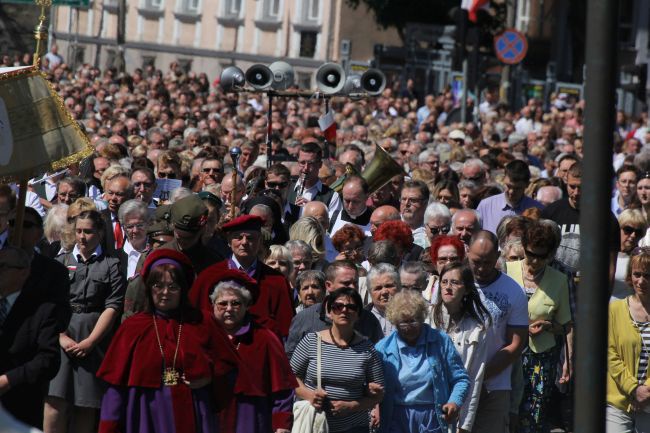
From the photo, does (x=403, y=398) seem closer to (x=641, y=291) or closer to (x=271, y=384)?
(x=271, y=384)

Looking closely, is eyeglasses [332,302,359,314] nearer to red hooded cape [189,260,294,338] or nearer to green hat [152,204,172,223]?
red hooded cape [189,260,294,338]

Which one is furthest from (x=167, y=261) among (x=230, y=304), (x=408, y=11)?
(x=408, y=11)

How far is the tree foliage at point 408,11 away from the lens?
46.6 metres

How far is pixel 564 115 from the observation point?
2920 cm

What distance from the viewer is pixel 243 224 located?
9672mm

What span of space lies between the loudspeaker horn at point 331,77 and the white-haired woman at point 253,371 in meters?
8.78

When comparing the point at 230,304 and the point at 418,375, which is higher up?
the point at 230,304

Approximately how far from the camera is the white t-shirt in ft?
30.7

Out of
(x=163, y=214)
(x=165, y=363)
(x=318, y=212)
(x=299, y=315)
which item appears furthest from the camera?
(x=318, y=212)

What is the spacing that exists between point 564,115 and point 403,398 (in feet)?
68.8

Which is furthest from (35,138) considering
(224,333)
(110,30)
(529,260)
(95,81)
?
(110,30)

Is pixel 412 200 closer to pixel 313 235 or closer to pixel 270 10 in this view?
pixel 313 235

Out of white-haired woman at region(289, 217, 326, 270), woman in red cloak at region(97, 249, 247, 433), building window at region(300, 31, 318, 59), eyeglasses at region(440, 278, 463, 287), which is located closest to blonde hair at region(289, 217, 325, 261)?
white-haired woman at region(289, 217, 326, 270)

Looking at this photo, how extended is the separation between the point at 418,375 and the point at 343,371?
1.38ft
